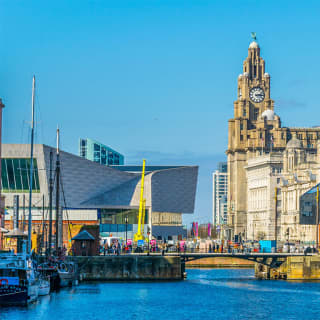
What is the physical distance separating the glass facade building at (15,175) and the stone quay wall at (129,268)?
76.7 m

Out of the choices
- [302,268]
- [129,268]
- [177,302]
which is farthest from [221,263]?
[177,302]

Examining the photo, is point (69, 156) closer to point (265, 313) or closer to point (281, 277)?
point (281, 277)

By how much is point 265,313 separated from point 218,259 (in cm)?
7722

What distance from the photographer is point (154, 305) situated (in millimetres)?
82062

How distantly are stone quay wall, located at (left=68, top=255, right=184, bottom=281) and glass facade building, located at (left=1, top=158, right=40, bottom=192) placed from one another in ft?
252

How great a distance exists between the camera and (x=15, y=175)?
182 meters

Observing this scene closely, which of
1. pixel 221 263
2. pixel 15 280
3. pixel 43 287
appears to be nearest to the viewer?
pixel 15 280

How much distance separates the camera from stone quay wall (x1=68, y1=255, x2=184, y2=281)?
4193 inches

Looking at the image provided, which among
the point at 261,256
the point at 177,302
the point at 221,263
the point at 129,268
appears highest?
the point at 261,256

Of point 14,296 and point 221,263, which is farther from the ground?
point 221,263

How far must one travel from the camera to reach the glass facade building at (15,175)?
594 feet

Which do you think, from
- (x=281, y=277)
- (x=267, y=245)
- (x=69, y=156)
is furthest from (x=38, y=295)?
(x=69, y=156)

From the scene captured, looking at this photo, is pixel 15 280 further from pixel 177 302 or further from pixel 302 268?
pixel 302 268

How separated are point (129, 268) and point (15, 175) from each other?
79.0 metres
